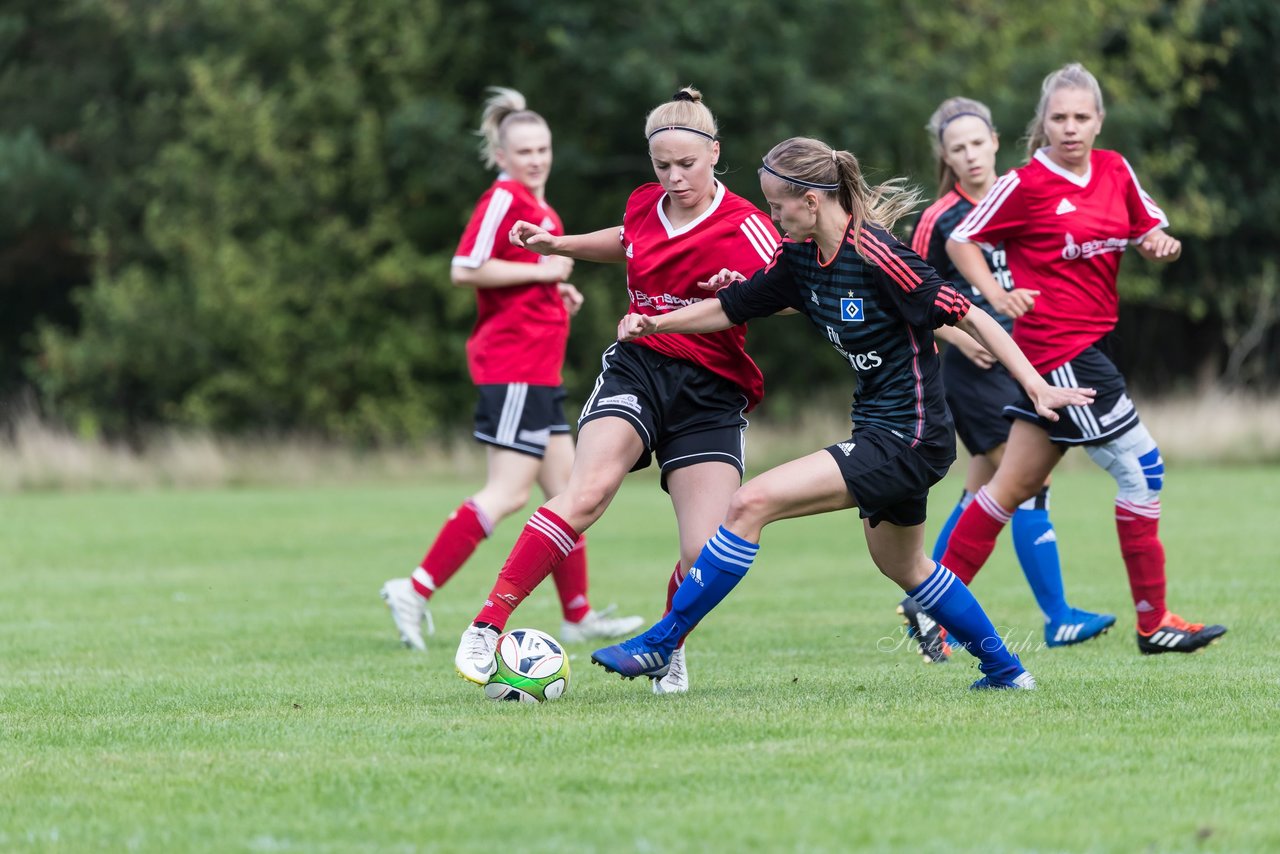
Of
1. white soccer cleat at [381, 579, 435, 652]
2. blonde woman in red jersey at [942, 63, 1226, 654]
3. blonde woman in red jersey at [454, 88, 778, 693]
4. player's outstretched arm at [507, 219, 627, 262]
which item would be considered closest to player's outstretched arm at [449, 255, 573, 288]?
white soccer cleat at [381, 579, 435, 652]

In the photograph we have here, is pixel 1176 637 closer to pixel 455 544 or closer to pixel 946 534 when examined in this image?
pixel 946 534

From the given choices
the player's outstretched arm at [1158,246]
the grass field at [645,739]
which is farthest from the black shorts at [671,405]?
the player's outstretched arm at [1158,246]

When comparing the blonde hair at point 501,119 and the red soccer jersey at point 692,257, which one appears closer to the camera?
the red soccer jersey at point 692,257

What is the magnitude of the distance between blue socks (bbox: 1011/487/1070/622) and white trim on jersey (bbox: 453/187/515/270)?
2627 millimetres

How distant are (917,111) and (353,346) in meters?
9.99

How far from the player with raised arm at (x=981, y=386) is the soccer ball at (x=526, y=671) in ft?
6.64

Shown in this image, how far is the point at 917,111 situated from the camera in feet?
87.2

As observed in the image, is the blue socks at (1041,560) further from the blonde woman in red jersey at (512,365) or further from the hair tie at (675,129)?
the hair tie at (675,129)

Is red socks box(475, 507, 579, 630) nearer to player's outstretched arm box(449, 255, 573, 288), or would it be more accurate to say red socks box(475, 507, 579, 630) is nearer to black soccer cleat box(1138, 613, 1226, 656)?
player's outstretched arm box(449, 255, 573, 288)

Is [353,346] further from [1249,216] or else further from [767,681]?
[767,681]

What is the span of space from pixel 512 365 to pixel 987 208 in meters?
2.37

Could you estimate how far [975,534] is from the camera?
693cm

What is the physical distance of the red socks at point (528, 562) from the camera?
18.9ft

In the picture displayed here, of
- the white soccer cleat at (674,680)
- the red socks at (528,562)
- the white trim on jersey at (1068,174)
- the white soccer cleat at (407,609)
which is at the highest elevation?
the white trim on jersey at (1068,174)
